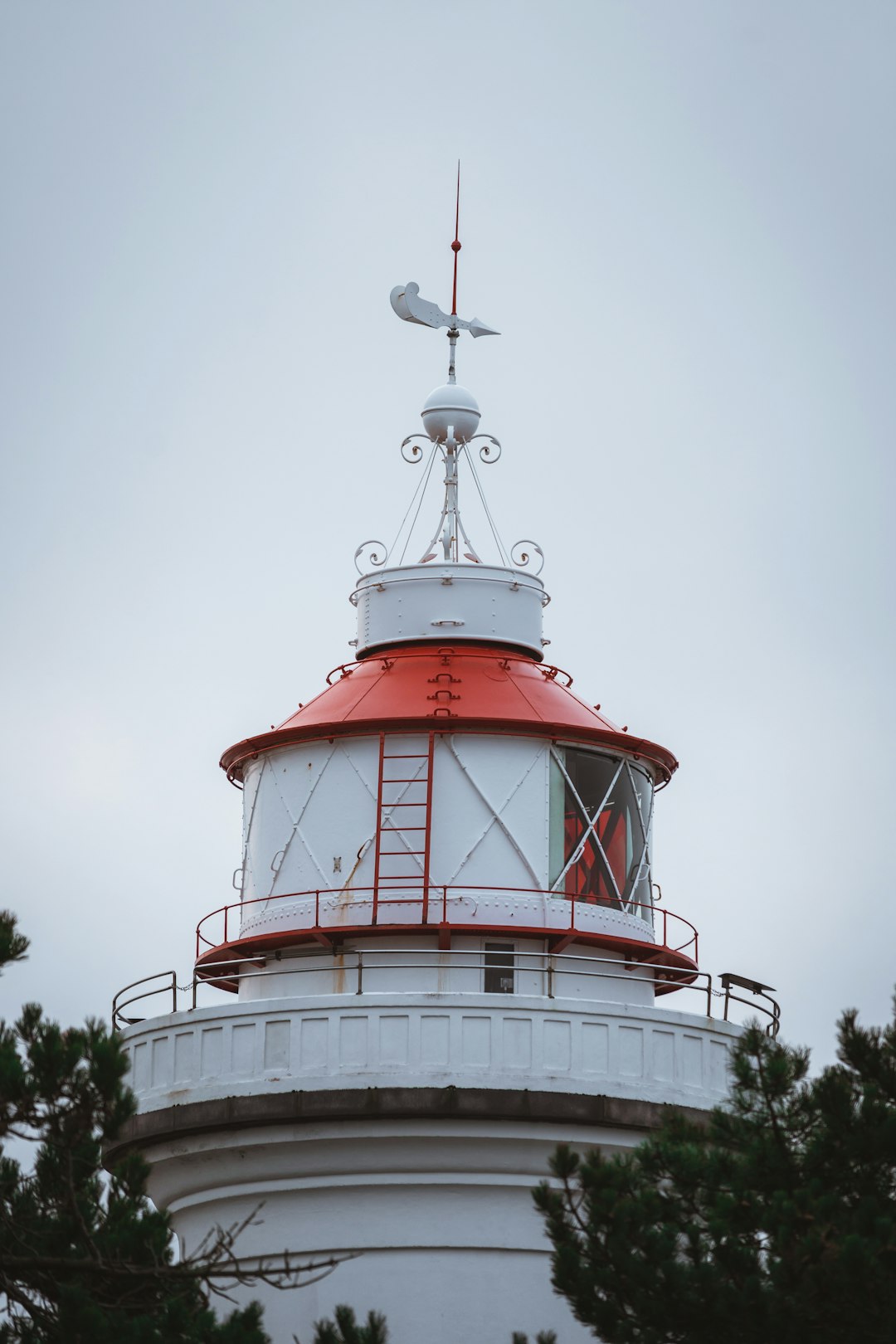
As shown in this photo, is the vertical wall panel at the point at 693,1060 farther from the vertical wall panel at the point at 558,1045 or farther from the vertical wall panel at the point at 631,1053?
the vertical wall panel at the point at 558,1045

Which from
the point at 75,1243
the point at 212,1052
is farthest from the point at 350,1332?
the point at 212,1052

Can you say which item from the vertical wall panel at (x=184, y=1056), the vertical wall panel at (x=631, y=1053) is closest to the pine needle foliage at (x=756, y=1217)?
the vertical wall panel at (x=631, y=1053)

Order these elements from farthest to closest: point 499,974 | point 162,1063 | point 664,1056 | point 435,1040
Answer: point 499,974, point 162,1063, point 664,1056, point 435,1040

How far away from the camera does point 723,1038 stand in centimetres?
2455

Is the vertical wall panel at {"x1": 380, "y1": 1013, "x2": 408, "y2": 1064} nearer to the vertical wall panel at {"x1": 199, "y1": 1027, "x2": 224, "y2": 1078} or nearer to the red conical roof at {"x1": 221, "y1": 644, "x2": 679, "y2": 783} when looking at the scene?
the vertical wall panel at {"x1": 199, "y1": 1027, "x2": 224, "y2": 1078}

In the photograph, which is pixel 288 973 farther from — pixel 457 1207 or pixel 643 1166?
pixel 643 1166

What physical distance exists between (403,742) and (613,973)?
3.21 metres

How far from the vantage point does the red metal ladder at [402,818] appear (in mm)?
24672

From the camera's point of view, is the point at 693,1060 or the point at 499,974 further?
the point at 499,974

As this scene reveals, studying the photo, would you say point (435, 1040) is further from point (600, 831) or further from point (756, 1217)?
point (756, 1217)

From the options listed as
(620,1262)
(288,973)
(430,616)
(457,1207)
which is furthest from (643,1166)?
(430,616)

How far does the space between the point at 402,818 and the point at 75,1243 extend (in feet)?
26.1

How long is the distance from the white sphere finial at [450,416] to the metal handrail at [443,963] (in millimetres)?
6542

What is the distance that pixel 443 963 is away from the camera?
962 inches
